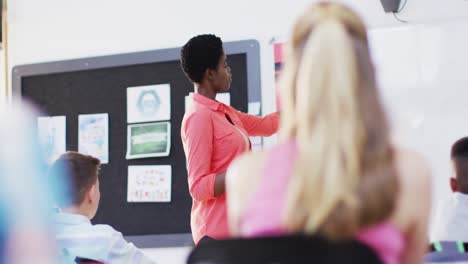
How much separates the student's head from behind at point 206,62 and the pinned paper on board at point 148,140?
4.72 ft

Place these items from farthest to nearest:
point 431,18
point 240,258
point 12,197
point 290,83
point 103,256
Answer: point 431,18 < point 103,256 < point 12,197 < point 290,83 < point 240,258

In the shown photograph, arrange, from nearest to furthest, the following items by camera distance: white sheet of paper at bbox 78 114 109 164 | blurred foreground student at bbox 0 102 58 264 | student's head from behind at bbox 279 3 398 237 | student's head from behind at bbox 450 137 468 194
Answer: student's head from behind at bbox 279 3 398 237 → blurred foreground student at bbox 0 102 58 264 → student's head from behind at bbox 450 137 468 194 → white sheet of paper at bbox 78 114 109 164

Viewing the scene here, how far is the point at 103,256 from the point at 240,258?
123cm

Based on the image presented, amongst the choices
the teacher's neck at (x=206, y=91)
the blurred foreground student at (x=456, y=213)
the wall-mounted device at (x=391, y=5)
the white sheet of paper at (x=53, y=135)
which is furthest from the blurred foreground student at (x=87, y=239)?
the wall-mounted device at (x=391, y=5)

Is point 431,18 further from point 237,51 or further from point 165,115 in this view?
point 165,115

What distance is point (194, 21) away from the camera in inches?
152

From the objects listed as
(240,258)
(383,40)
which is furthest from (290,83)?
(383,40)

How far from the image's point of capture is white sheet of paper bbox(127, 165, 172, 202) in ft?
12.6

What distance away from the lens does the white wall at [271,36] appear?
344cm

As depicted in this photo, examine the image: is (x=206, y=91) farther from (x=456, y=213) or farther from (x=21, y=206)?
(x=456, y=213)

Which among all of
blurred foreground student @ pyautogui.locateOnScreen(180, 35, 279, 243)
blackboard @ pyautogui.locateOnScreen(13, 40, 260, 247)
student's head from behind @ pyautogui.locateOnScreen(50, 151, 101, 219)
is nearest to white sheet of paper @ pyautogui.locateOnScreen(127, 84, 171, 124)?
blackboard @ pyautogui.locateOnScreen(13, 40, 260, 247)

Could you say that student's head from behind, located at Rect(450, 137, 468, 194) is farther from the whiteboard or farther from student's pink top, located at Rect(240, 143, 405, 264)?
student's pink top, located at Rect(240, 143, 405, 264)

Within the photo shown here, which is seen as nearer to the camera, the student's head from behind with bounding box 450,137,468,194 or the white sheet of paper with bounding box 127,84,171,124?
the student's head from behind with bounding box 450,137,468,194

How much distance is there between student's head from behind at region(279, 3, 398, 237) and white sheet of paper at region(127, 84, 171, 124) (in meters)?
2.77
